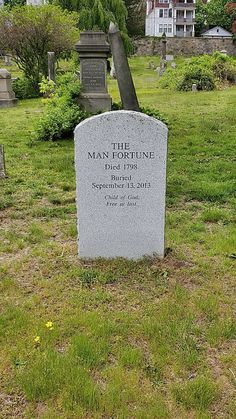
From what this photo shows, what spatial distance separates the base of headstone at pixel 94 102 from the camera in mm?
12062

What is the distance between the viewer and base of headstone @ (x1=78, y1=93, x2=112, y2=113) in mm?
12062

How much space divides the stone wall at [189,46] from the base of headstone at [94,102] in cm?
4793

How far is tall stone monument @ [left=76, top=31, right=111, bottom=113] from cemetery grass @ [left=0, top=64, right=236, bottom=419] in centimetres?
578

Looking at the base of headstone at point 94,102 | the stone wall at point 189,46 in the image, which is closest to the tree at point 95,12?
the base of headstone at point 94,102

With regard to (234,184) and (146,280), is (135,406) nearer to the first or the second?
(146,280)

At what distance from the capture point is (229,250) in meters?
4.80

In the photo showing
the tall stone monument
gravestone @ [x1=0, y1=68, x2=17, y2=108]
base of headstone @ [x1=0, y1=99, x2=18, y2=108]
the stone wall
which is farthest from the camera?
the stone wall

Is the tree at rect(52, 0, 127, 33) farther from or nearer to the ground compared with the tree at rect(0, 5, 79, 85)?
farther from the ground

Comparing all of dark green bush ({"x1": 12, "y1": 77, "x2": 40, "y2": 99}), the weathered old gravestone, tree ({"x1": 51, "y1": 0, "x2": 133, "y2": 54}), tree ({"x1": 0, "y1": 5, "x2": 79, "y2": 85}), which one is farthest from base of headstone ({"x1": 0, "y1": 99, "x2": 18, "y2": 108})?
the weathered old gravestone

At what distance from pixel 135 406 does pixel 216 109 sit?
524 inches

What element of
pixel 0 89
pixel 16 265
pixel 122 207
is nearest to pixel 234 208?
pixel 122 207

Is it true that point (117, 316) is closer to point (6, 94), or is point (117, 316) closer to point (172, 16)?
point (6, 94)

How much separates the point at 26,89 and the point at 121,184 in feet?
57.5

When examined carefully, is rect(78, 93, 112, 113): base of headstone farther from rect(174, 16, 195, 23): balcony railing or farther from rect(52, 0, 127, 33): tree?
rect(174, 16, 195, 23): balcony railing
